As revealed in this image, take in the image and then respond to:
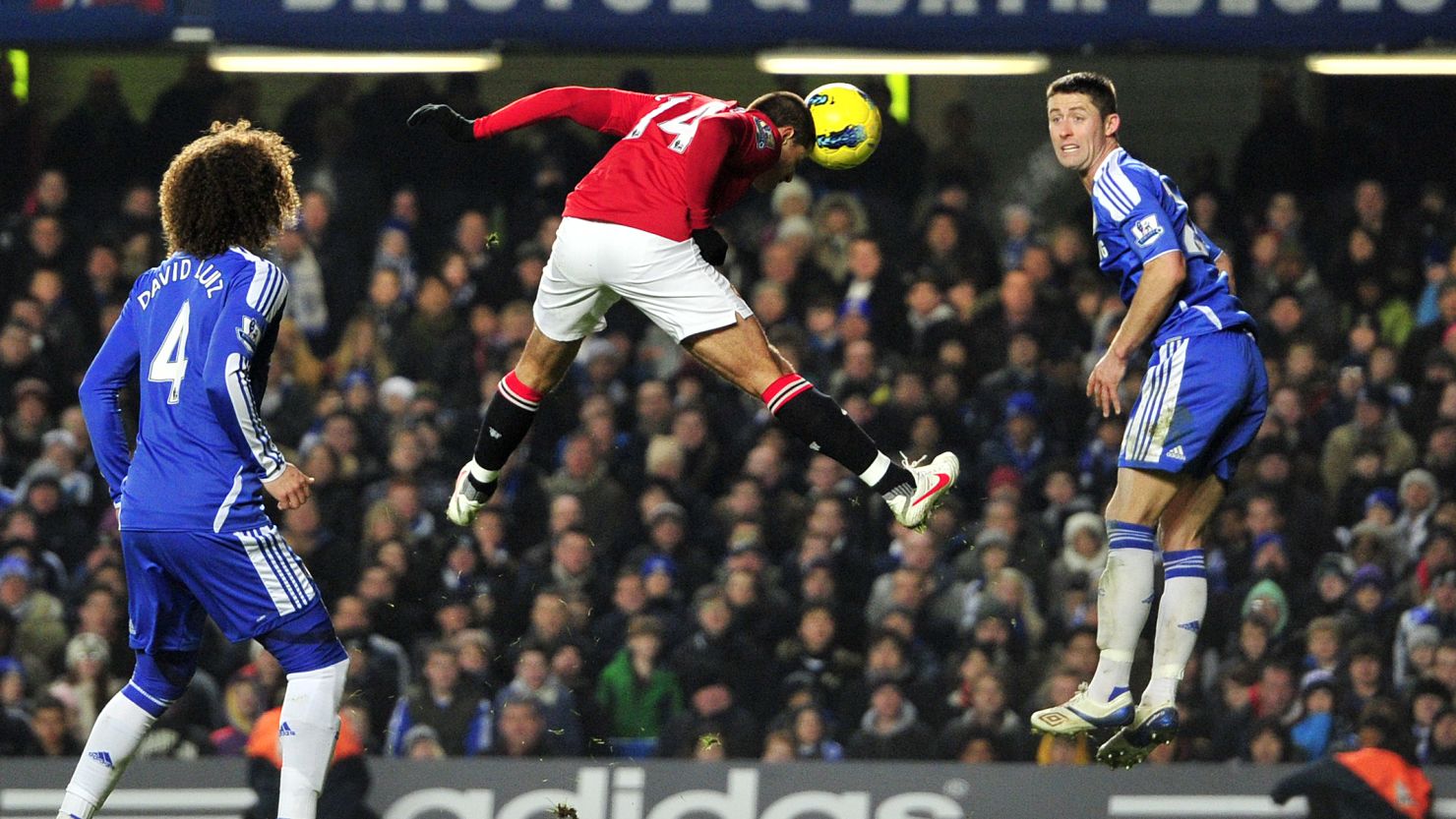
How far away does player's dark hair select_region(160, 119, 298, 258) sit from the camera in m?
6.46

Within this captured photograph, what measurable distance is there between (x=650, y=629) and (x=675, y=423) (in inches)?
54.8

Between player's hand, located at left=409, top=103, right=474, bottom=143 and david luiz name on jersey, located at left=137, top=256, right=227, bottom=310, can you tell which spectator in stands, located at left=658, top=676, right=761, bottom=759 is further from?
david luiz name on jersey, located at left=137, top=256, right=227, bottom=310

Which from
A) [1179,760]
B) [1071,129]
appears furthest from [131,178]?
[1071,129]

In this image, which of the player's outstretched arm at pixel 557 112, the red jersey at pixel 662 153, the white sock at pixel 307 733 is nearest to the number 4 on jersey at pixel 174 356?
the white sock at pixel 307 733

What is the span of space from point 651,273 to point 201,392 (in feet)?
5.28

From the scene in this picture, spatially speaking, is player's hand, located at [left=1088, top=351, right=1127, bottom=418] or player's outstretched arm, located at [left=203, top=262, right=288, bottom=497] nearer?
player's outstretched arm, located at [left=203, top=262, right=288, bottom=497]


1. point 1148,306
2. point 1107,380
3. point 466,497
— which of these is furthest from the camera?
point 466,497

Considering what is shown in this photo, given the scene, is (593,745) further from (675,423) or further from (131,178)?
(131,178)

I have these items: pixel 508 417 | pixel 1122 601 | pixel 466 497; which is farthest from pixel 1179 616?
pixel 466 497

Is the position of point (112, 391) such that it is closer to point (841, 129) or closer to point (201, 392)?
point (201, 392)

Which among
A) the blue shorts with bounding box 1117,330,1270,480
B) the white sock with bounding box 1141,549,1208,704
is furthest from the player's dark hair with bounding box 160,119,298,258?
the white sock with bounding box 1141,549,1208,704

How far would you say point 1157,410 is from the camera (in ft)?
22.9

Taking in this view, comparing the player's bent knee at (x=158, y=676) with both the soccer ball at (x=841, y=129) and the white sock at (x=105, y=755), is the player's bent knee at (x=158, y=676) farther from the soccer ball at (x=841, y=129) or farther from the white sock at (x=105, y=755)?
the soccer ball at (x=841, y=129)

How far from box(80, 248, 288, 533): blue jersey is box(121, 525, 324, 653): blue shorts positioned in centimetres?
5
